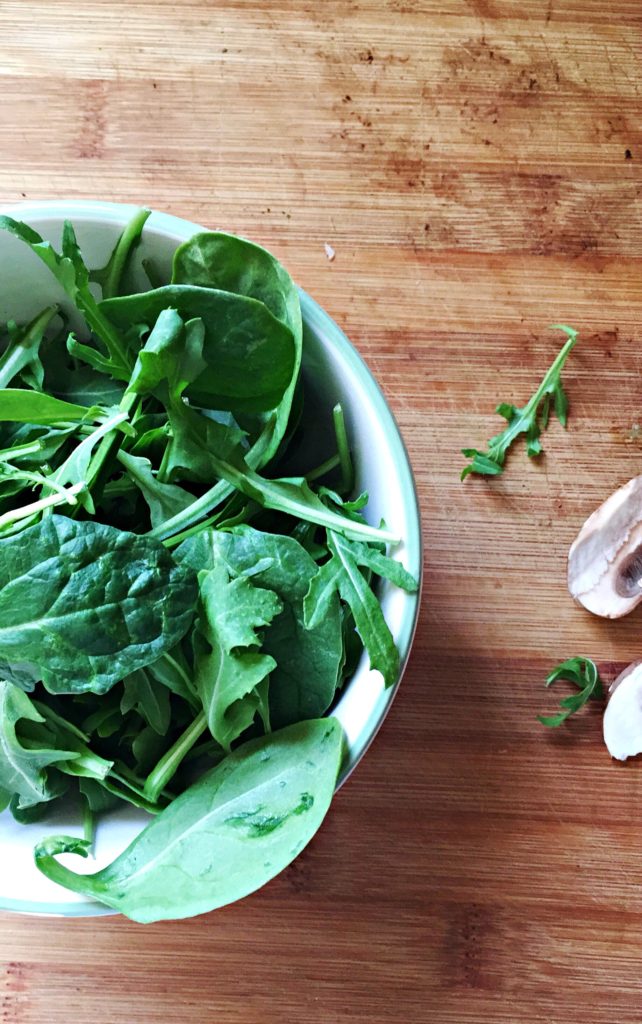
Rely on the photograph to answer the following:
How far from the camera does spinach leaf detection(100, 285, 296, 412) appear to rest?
0.50m

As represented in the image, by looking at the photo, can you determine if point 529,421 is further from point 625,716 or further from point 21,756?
point 21,756

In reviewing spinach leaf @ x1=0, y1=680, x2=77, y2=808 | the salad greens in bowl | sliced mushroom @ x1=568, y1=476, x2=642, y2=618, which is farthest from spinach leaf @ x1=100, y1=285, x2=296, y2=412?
sliced mushroom @ x1=568, y1=476, x2=642, y2=618

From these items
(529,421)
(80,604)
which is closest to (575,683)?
(529,421)

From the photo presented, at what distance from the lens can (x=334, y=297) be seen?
0.72 meters

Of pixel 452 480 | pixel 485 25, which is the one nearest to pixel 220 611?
pixel 452 480

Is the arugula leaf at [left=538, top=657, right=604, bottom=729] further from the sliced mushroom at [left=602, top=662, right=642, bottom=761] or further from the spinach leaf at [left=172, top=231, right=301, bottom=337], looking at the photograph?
the spinach leaf at [left=172, top=231, right=301, bottom=337]

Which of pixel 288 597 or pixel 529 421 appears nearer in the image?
Result: pixel 288 597

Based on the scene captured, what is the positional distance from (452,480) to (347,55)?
1.15 feet

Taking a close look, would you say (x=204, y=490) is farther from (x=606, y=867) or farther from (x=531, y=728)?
(x=606, y=867)

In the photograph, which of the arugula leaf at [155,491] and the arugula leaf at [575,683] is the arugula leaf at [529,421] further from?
the arugula leaf at [155,491]

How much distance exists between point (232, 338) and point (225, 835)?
278 mm

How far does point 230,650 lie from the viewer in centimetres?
48

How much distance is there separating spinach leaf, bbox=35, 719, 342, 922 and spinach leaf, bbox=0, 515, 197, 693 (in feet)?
0.32

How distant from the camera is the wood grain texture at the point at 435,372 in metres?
0.70
